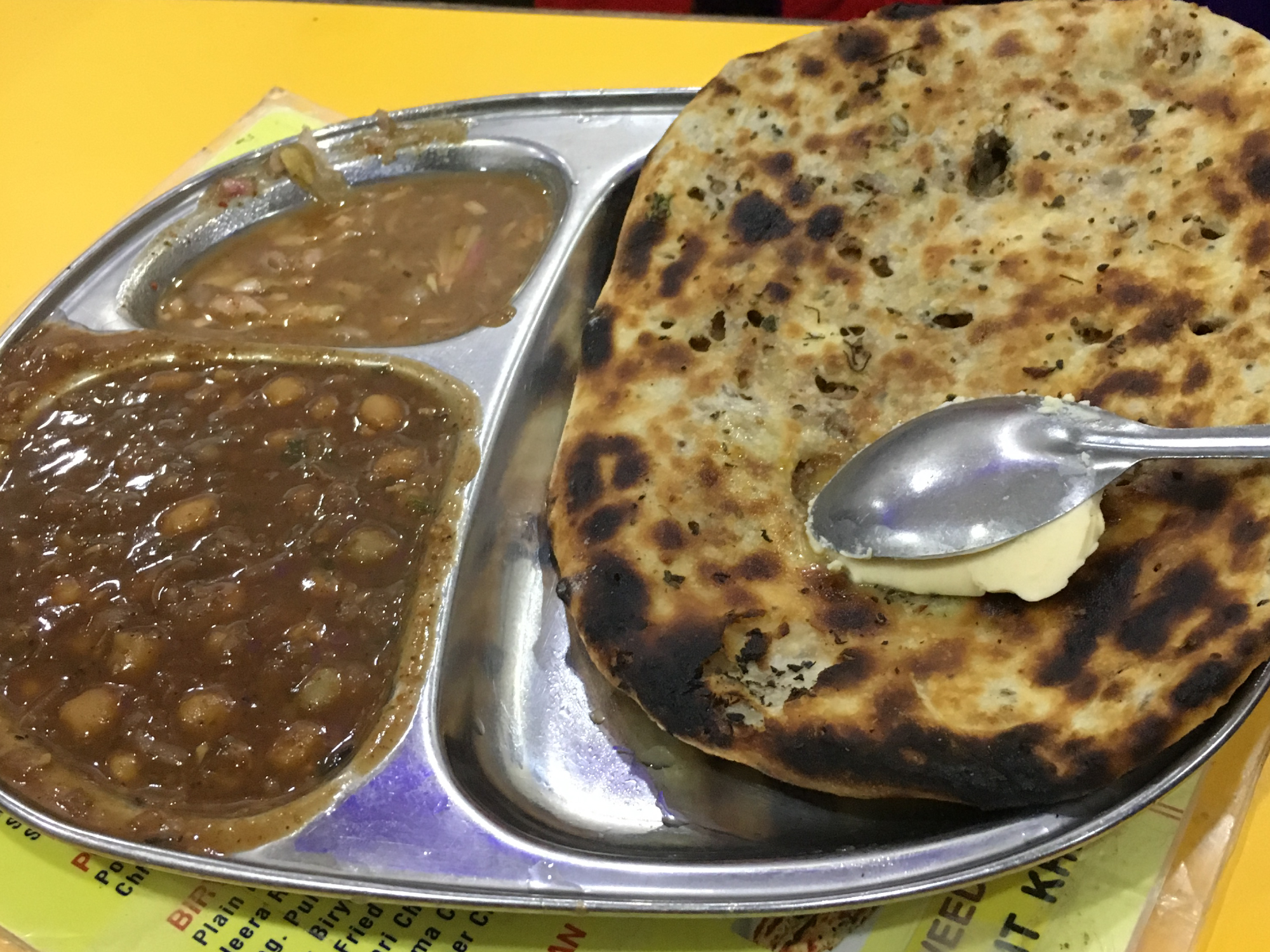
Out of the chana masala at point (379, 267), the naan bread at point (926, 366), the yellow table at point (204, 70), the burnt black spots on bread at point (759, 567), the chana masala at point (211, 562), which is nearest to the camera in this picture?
the naan bread at point (926, 366)

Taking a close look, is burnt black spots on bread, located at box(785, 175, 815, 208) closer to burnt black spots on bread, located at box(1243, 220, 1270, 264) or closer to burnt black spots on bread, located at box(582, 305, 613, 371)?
burnt black spots on bread, located at box(582, 305, 613, 371)

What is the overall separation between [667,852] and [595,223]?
4.79 feet

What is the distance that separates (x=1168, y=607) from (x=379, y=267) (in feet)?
6.17

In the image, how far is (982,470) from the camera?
1395 mm

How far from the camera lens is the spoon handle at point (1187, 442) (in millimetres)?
1226

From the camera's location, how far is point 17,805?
1.56m

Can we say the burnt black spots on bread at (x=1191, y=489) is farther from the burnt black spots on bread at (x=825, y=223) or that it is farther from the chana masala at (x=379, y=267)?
Answer: the chana masala at (x=379, y=267)

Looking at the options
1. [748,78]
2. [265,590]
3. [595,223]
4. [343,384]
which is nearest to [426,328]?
[343,384]

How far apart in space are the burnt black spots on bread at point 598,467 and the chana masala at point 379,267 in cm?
61

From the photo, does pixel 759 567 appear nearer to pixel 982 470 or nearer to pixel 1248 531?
pixel 982 470

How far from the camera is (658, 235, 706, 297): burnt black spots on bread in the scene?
1783 millimetres

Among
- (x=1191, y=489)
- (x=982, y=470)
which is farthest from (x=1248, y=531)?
(x=982, y=470)

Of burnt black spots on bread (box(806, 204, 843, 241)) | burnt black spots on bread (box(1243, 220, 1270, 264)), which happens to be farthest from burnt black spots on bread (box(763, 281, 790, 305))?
burnt black spots on bread (box(1243, 220, 1270, 264))

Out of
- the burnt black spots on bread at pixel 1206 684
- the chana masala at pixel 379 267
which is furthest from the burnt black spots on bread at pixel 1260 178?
the chana masala at pixel 379 267
